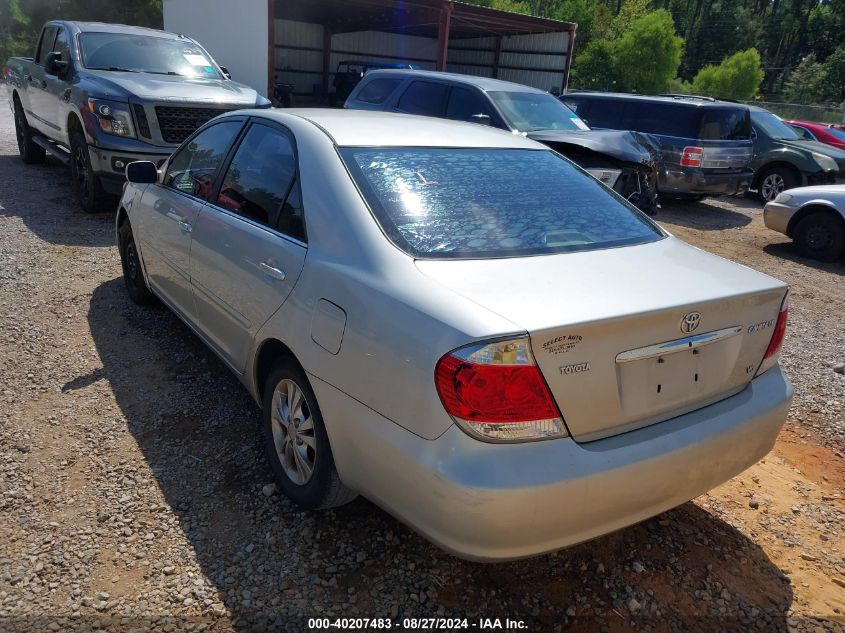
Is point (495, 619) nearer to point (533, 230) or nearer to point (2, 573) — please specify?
point (533, 230)

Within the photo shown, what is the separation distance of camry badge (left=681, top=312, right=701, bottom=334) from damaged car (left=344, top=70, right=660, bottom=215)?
5.31 meters

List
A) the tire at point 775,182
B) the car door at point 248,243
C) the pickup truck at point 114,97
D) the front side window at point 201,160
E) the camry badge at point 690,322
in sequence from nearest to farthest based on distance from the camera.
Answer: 1. the camry badge at point 690,322
2. the car door at point 248,243
3. the front side window at point 201,160
4. the pickup truck at point 114,97
5. the tire at point 775,182

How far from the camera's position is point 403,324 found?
210 centimetres

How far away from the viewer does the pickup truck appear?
6.99 meters

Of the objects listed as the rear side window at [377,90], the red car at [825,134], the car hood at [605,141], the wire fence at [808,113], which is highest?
the rear side window at [377,90]

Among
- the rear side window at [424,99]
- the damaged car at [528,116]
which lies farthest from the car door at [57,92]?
the rear side window at [424,99]

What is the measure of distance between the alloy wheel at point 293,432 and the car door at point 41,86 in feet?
23.9

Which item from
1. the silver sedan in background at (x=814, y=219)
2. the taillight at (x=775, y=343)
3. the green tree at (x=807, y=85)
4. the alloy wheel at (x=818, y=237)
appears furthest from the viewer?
the green tree at (x=807, y=85)

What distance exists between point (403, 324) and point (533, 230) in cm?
88

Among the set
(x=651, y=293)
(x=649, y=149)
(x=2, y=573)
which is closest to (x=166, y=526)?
(x=2, y=573)

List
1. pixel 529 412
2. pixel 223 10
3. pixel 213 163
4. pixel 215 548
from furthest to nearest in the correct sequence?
pixel 223 10, pixel 213 163, pixel 215 548, pixel 529 412

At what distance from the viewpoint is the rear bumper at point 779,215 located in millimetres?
8445

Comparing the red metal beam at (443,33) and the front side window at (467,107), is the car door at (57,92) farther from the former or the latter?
the red metal beam at (443,33)

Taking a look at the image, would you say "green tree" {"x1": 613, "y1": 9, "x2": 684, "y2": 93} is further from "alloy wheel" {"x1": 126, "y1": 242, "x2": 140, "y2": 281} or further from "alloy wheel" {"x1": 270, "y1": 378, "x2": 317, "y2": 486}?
"alloy wheel" {"x1": 270, "y1": 378, "x2": 317, "y2": 486}
